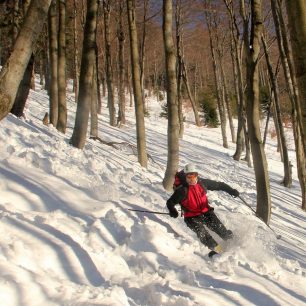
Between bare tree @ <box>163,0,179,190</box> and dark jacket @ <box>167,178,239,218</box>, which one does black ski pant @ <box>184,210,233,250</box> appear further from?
bare tree @ <box>163,0,179,190</box>

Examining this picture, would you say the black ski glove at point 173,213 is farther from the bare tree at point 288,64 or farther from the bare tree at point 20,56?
the bare tree at point 288,64

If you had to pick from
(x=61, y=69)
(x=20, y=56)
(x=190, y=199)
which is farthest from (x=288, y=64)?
(x=20, y=56)

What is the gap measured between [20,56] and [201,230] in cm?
348

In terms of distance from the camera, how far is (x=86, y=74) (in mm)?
10016

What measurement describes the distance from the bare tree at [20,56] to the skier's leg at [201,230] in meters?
3.21

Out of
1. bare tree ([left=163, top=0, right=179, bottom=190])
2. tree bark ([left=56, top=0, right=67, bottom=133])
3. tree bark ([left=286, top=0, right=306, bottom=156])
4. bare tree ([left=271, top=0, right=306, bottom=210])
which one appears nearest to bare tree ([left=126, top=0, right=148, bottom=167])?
bare tree ([left=163, top=0, right=179, bottom=190])

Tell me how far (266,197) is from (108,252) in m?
4.97

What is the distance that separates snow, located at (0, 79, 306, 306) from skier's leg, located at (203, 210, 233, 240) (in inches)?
6.5

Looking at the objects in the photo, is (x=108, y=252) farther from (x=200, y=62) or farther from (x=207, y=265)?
(x=200, y=62)

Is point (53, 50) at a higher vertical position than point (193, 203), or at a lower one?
higher

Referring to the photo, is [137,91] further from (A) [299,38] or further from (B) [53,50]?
(A) [299,38]

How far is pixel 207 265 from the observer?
17.2 feet

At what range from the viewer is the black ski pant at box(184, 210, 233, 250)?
609 cm

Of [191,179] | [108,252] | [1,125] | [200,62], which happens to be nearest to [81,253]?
[108,252]
